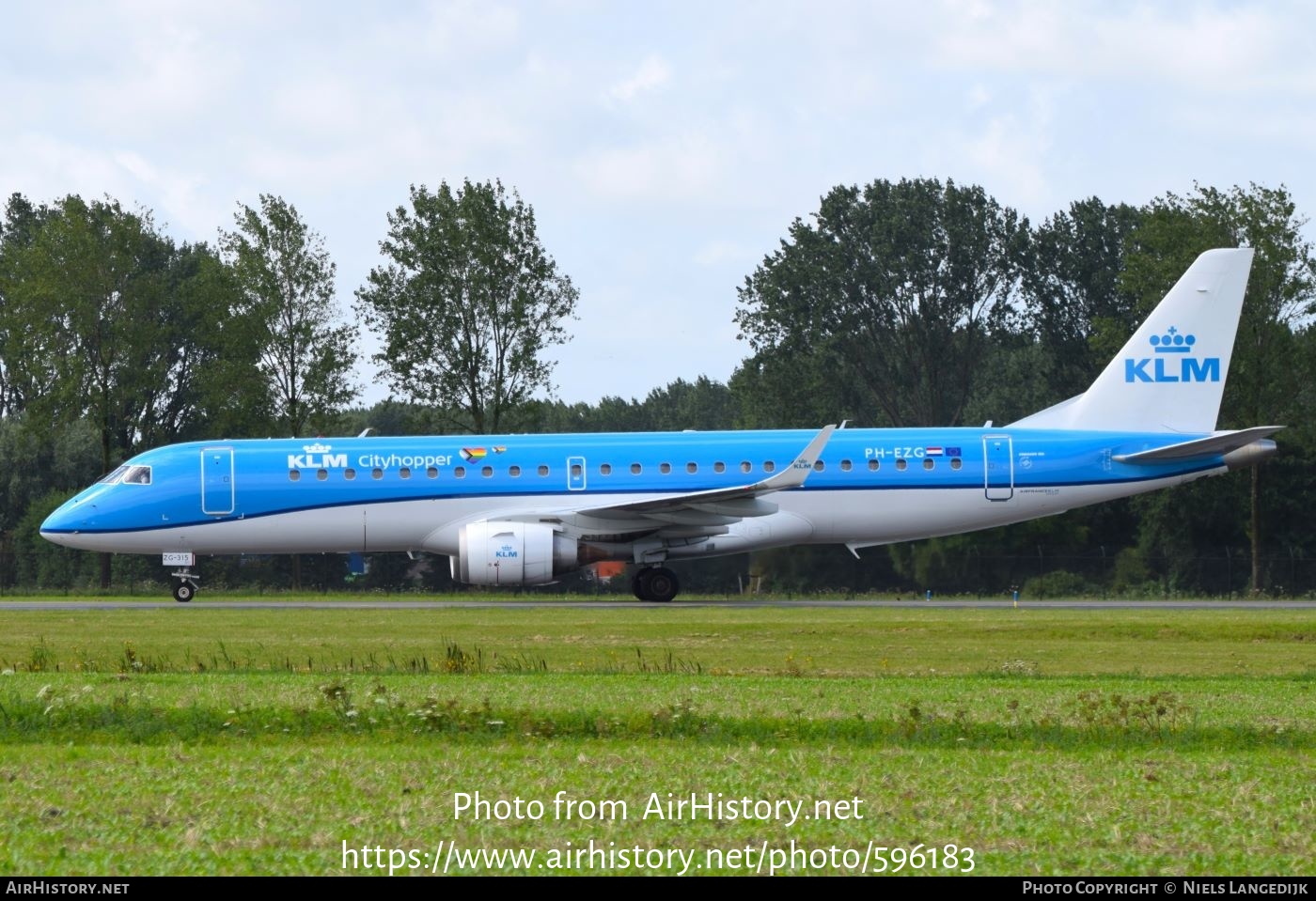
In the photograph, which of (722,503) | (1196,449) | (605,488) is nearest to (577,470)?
(605,488)

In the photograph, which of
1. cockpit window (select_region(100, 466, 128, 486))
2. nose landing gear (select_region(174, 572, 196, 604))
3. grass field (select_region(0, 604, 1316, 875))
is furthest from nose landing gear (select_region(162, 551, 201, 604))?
grass field (select_region(0, 604, 1316, 875))

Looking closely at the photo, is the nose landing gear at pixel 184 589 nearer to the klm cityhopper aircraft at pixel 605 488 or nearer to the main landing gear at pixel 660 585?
the klm cityhopper aircraft at pixel 605 488

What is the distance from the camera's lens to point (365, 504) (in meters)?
30.9

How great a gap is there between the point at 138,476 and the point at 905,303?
3929 cm

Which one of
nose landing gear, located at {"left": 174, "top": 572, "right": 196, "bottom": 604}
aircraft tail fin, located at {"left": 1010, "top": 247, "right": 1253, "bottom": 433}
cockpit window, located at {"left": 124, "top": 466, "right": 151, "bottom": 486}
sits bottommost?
nose landing gear, located at {"left": 174, "top": 572, "right": 196, "bottom": 604}

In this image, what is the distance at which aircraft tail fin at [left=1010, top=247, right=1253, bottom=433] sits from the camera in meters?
32.6

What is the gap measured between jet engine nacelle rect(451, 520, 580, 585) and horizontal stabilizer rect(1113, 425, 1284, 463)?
1119 centimetres

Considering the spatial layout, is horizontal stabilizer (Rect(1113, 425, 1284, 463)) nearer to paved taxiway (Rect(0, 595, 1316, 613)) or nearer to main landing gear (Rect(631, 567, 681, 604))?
paved taxiway (Rect(0, 595, 1316, 613))

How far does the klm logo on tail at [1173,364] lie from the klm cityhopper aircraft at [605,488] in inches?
62.9

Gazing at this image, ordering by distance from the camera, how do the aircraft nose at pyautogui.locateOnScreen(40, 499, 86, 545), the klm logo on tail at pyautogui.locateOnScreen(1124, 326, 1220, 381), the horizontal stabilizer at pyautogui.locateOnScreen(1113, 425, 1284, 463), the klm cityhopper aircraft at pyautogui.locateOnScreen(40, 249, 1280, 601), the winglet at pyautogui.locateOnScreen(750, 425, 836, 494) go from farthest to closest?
the klm logo on tail at pyautogui.locateOnScreen(1124, 326, 1220, 381), the aircraft nose at pyautogui.locateOnScreen(40, 499, 86, 545), the klm cityhopper aircraft at pyautogui.locateOnScreen(40, 249, 1280, 601), the horizontal stabilizer at pyautogui.locateOnScreen(1113, 425, 1284, 463), the winglet at pyautogui.locateOnScreen(750, 425, 836, 494)

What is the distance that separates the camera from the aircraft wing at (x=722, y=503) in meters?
28.8

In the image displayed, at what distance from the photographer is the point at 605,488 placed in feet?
101

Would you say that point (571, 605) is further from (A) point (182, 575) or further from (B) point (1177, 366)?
(B) point (1177, 366)

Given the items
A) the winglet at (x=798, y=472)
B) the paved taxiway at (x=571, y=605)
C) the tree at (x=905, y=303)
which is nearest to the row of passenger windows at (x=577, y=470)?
the winglet at (x=798, y=472)
